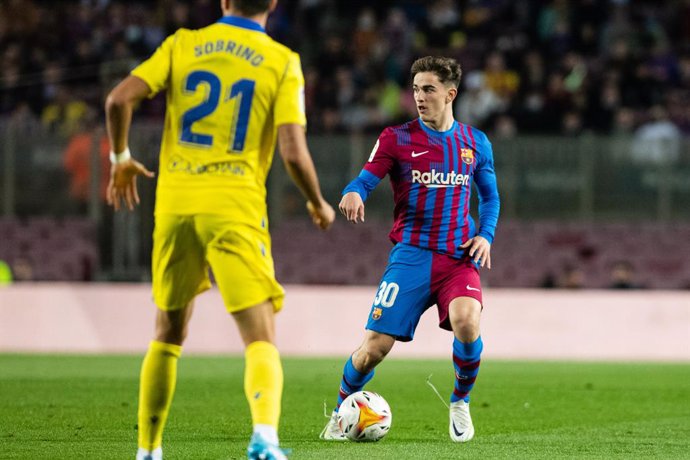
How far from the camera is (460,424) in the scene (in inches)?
294

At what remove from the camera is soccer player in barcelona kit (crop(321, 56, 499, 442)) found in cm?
737

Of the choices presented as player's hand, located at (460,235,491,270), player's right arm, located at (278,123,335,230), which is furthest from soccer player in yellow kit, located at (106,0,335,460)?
player's hand, located at (460,235,491,270)

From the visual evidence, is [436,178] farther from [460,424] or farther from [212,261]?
[212,261]

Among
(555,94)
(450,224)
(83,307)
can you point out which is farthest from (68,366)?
(555,94)

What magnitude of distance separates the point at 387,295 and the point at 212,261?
241cm

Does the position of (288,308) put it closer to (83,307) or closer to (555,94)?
(83,307)

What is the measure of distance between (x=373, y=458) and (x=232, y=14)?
2.46 metres

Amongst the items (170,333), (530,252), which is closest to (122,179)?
(170,333)

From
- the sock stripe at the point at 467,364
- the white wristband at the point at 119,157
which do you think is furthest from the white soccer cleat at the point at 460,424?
the white wristband at the point at 119,157

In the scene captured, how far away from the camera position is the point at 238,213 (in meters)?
5.15

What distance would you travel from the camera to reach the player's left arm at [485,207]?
291 inches

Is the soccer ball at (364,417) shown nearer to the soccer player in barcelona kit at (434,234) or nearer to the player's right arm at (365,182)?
the soccer player in barcelona kit at (434,234)

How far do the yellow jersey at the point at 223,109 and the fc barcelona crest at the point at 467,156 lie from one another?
2443mm

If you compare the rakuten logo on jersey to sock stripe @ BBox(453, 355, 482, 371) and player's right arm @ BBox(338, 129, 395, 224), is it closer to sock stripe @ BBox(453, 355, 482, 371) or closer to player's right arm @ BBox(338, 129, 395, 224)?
player's right arm @ BBox(338, 129, 395, 224)
